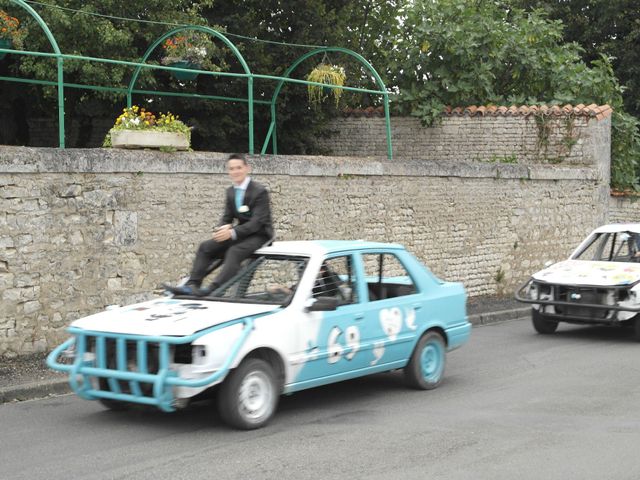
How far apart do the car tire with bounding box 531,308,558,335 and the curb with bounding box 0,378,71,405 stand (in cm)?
660

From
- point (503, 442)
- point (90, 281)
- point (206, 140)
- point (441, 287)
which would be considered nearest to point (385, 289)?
point (441, 287)

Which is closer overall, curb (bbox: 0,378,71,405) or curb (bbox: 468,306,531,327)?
curb (bbox: 0,378,71,405)

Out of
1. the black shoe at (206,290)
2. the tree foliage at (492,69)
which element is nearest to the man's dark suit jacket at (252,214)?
the black shoe at (206,290)

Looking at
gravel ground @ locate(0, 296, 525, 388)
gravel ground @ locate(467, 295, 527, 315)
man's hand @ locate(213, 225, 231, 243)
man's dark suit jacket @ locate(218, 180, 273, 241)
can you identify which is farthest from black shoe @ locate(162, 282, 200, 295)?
gravel ground @ locate(467, 295, 527, 315)

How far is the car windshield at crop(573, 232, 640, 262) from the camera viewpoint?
13.2 meters

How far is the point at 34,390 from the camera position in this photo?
887 cm

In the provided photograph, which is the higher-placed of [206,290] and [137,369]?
[206,290]

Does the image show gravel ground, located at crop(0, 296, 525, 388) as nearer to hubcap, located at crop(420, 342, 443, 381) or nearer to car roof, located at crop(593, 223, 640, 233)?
hubcap, located at crop(420, 342, 443, 381)

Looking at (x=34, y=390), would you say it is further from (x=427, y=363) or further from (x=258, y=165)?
(x=258, y=165)

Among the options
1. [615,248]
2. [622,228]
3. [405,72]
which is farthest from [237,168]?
[405,72]

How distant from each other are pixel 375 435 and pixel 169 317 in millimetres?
1857

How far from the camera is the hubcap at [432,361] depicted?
895 centimetres

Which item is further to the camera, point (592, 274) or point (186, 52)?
point (186, 52)

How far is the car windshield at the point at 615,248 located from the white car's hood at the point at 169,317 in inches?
287
